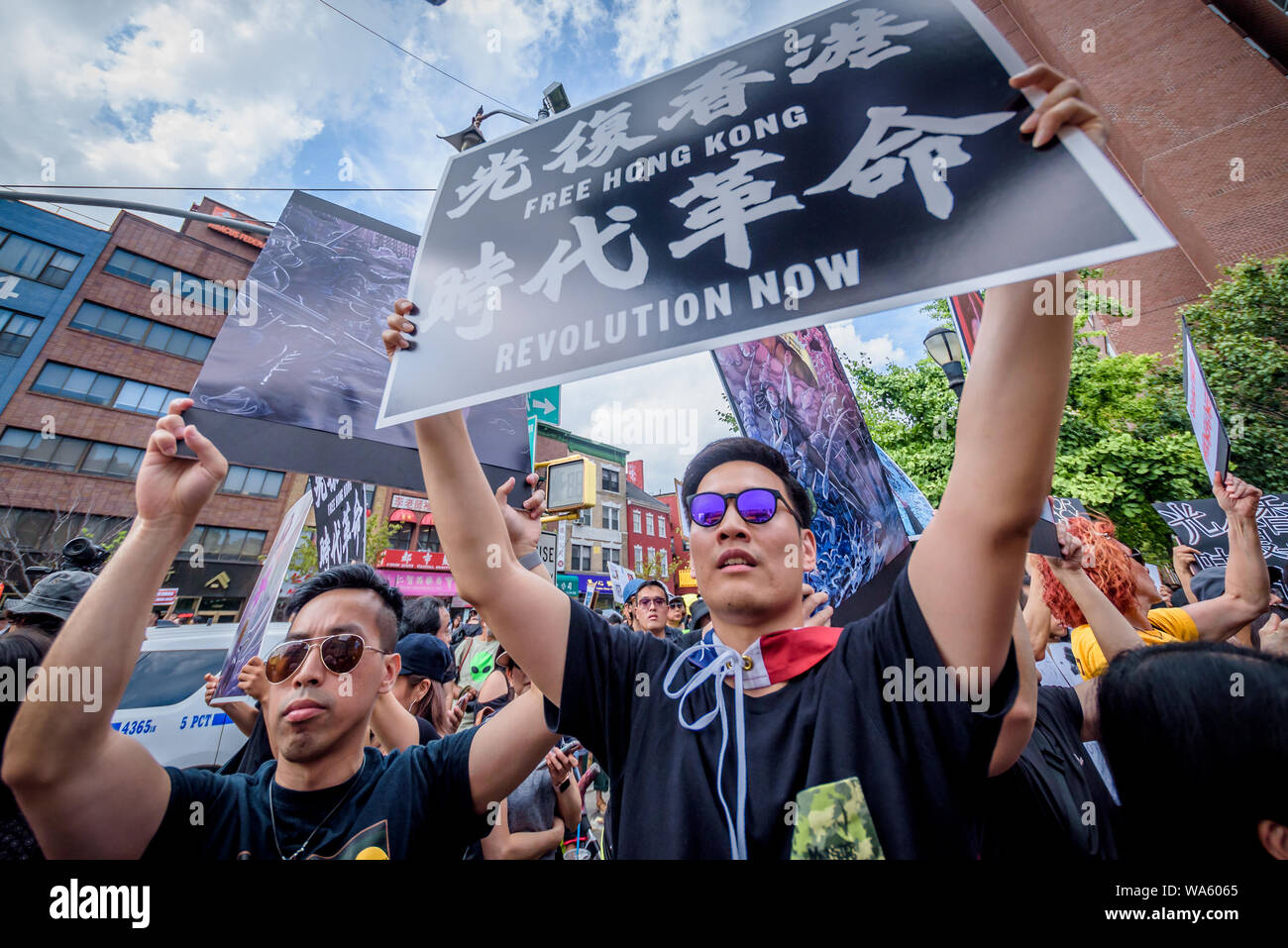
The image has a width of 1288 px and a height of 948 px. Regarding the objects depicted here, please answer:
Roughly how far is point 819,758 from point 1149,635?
2.77 metres

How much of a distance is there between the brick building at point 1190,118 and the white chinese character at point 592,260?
1997cm

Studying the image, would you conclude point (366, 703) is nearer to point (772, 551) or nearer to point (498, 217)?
point (772, 551)

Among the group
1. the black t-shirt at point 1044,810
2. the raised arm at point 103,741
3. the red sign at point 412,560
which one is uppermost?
the red sign at point 412,560

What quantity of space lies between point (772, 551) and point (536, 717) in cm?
97

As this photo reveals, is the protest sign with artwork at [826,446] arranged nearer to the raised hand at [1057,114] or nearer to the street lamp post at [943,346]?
the street lamp post at [943,346]

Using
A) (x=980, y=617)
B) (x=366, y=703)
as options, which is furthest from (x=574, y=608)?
(x=980, y=617)

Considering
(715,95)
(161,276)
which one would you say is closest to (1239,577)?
(715,95)

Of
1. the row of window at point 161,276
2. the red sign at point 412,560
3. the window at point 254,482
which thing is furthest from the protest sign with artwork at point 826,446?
the row of window at point 161,276

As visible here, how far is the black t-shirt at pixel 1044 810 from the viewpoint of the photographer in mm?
1767

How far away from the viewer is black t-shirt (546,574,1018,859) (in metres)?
1.11

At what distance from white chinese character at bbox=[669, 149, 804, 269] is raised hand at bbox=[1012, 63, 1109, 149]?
48cm

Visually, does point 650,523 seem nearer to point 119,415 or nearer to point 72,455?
point 119,415

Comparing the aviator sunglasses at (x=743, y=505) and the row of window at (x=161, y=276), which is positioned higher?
the row of window at (x=161, y=276)
